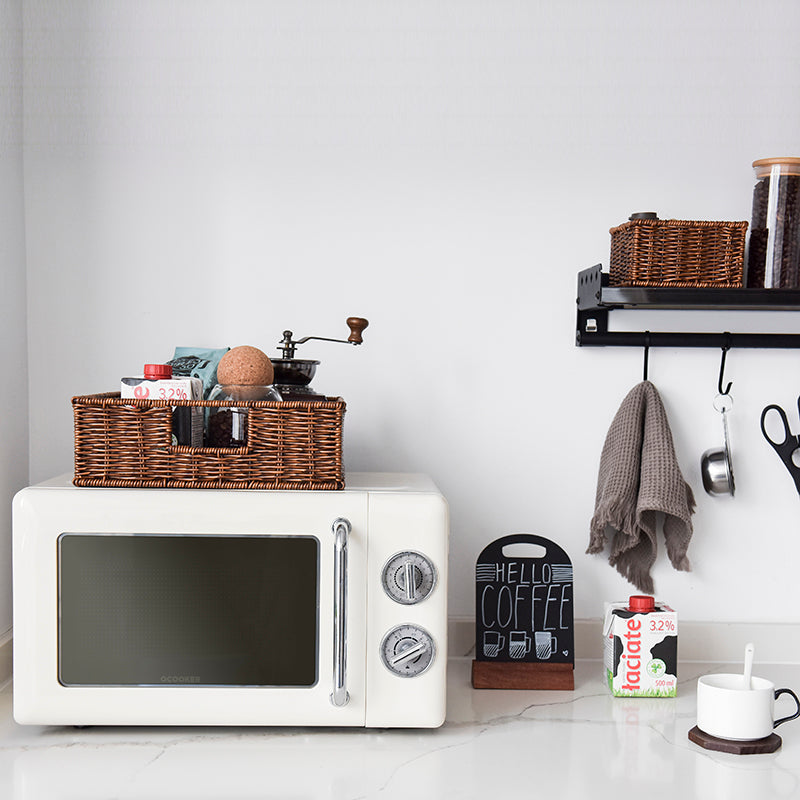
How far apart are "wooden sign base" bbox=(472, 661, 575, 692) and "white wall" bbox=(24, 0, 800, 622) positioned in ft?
1.12

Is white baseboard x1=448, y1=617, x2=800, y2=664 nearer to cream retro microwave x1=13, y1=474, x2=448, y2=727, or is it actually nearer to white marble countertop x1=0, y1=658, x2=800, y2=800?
white marble countertop x1=0, y1=658, x2=800, y2=800

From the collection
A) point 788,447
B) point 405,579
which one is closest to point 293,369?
point 405,579

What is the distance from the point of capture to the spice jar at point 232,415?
1152mm

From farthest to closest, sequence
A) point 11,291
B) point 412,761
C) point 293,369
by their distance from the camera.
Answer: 1. point 11,291
2. point 293,369
3. point 412,761

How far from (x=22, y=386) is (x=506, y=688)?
879 mm

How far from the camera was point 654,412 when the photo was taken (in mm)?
1438

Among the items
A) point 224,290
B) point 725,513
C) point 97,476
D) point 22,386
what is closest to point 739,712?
point 725,513

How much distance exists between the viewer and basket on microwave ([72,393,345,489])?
1.12 m

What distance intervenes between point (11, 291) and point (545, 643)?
97 centimetres

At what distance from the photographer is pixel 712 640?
58.4 inches

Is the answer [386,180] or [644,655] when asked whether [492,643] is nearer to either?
[644,655]

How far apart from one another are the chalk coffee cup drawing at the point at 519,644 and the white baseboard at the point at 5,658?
0.73 meters

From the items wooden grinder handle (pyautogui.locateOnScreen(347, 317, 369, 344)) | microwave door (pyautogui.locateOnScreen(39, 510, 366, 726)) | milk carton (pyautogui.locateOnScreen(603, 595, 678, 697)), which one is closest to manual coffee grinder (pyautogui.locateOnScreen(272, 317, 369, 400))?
wooden grinder handle (pyautogui.locateOnScreen(347, 317, 369, 344))

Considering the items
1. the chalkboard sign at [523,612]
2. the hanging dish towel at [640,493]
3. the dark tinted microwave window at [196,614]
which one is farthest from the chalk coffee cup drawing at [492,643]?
the dark tinted microwave window at [196,614]
